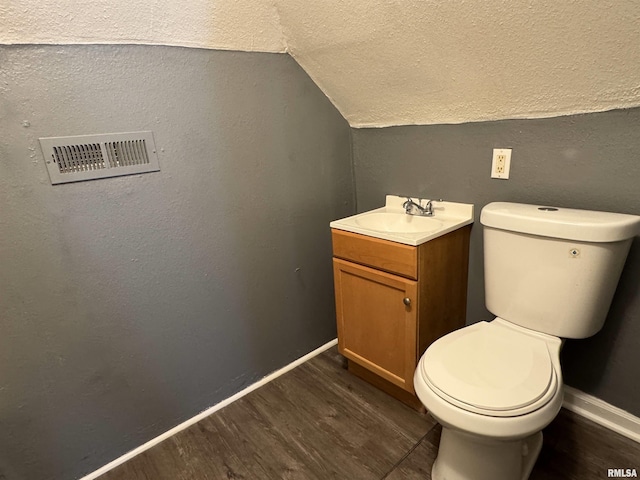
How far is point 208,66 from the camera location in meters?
1.29

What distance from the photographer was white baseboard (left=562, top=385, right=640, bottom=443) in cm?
129

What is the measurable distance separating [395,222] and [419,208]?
0.14 meters

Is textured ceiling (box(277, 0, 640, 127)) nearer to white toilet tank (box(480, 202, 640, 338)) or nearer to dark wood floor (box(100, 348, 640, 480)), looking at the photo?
white toilet tank (box(480, 202, 640, 338))

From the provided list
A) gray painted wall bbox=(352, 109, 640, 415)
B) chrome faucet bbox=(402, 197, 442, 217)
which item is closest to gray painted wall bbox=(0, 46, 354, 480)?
chrome faucet bbox=(402, 197, 442, 217)

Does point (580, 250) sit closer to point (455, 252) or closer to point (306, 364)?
point (455, 252)

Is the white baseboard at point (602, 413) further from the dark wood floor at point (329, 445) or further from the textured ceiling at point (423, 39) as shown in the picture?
the textured ceiling at point (423, 39)

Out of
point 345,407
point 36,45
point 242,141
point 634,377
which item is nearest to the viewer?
point 36,45

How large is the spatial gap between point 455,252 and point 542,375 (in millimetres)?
581

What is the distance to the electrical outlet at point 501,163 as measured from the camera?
4.43 feet

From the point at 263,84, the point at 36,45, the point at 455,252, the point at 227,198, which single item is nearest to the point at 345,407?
the point at 455,252

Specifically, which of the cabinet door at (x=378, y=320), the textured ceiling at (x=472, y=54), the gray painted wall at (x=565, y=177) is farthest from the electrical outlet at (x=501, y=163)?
the cabinet door at (x=378, y=320)

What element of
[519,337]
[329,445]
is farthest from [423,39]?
[329,445]

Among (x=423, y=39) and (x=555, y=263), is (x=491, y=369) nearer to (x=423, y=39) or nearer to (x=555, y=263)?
(x=555, y=263)

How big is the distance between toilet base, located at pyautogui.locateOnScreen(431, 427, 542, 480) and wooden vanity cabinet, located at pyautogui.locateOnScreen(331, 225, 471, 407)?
322 mm
